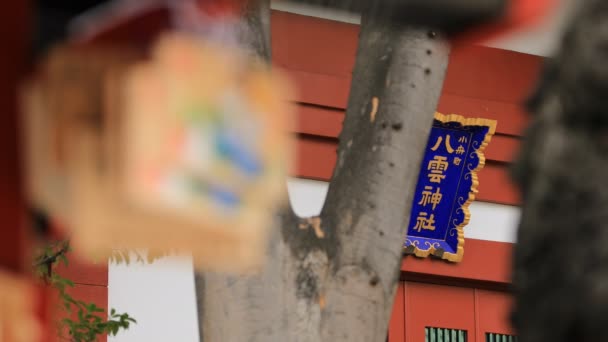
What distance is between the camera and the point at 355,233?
5.26 m

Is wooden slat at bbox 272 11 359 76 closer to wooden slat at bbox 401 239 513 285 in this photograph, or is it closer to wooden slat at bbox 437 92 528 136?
wooden slat at bbox 437 92 528 136

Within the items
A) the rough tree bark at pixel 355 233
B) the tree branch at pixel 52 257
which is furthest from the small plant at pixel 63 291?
the rough tree bark at pixel 355 233

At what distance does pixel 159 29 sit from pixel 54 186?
0.29m

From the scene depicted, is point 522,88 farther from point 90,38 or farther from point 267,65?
point 90,38

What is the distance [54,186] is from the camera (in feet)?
6.82

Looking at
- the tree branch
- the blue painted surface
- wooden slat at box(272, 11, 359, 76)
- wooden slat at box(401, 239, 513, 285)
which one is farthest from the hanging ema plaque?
the tree branch

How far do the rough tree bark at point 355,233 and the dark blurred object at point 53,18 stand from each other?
9.41 ft

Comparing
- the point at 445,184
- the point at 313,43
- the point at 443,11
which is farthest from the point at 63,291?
the point at 443,11

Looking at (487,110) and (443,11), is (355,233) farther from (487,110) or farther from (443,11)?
(487,110)

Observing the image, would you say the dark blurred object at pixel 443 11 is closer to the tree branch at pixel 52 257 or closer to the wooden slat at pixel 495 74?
the tree branch at pixel 52 257

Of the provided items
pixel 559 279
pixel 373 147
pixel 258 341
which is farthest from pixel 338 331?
pixel 559 279

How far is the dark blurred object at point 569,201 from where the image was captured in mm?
2402

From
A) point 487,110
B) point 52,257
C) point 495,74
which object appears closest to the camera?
point 52,257

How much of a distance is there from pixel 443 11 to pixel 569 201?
53 centimetres
